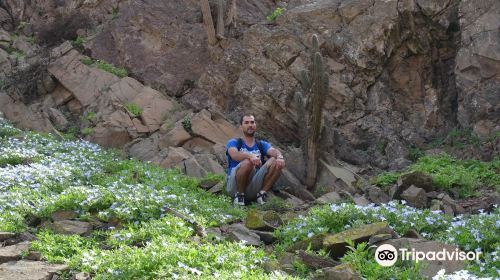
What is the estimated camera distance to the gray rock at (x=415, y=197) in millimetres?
8844

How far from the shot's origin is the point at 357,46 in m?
14.8

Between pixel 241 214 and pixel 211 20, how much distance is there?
912 centimetres

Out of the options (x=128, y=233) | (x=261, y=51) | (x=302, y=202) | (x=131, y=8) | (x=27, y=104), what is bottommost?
(x=302, y=202)

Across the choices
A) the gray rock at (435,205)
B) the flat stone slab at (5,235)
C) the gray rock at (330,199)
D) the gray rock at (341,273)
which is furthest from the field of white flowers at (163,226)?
the gray rock at (330,199)

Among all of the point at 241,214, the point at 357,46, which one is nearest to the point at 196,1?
the point at 357,46

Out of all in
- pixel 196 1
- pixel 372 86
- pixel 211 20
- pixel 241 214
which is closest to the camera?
pixel 241 214

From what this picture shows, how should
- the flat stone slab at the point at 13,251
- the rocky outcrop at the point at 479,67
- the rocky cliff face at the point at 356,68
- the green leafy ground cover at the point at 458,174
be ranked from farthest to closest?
the rocky cliff face at the point at 356,68
the rocky outcrop at the point at 479,67
the green leafy ground cover at the point at 458,174
the flat stone slab at the point at 13,251

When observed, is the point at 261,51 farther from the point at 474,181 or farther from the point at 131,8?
the point at 474,181

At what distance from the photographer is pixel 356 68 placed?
580 inches

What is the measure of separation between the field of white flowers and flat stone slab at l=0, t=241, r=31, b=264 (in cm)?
14

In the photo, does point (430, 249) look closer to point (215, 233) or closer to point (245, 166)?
point (215, 233)

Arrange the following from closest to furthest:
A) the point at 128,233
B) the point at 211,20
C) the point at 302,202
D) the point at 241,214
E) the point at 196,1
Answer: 1. the point at 128,233
2. the point at 241,214
3. the point at 302,202
4. the point at 211,20
5. the point at 196,1

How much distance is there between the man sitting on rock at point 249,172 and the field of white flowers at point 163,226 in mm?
327

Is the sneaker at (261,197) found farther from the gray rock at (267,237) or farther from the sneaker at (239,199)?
the gray rock at (267,237)
